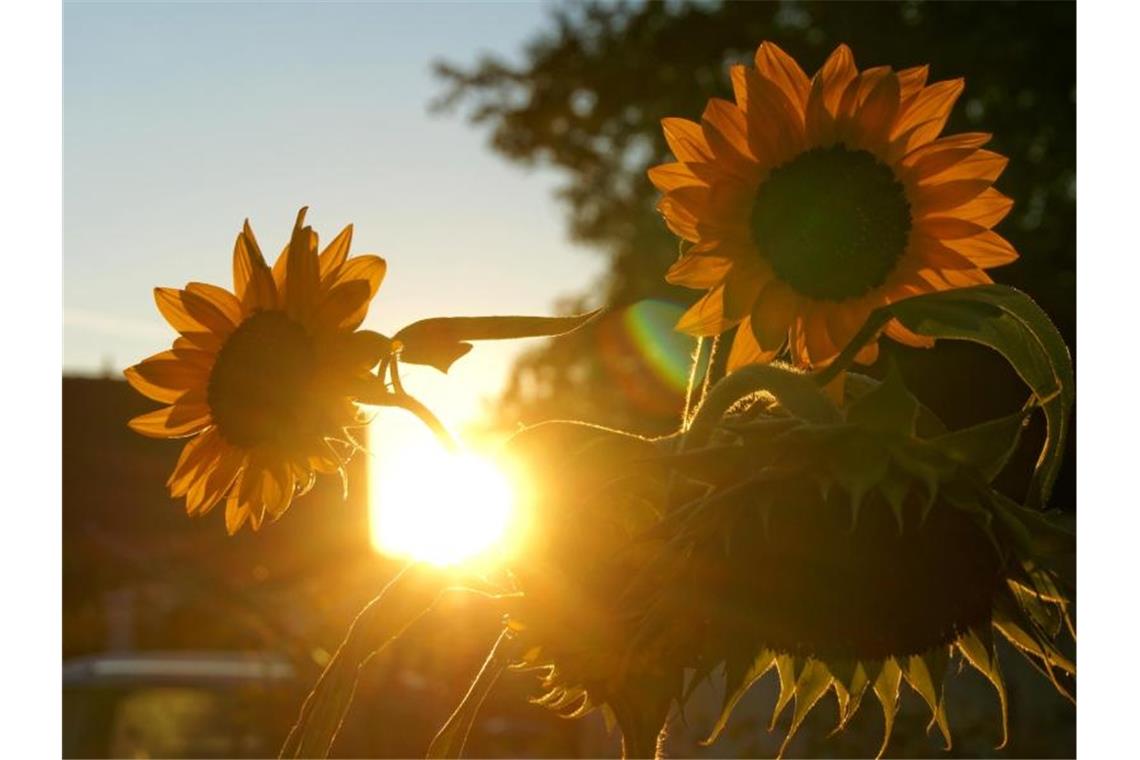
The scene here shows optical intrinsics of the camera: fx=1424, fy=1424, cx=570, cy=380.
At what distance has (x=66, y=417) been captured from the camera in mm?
8625

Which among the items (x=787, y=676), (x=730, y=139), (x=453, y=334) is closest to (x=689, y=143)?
(x=730, y=139)

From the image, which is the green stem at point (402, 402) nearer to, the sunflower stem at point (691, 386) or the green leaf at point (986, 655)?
the sunflower stem at point (691, 386)

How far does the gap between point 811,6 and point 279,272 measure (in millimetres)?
7379

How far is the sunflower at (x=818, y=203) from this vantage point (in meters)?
0.90

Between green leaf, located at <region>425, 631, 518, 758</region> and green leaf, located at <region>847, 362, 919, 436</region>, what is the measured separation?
211 millimetres

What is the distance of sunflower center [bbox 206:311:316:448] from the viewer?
0.85 meters

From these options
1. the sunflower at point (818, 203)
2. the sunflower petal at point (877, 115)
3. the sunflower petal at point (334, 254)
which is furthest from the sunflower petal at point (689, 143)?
the sunflower petal at point (334, 254)

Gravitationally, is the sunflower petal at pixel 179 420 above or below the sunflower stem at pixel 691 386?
below

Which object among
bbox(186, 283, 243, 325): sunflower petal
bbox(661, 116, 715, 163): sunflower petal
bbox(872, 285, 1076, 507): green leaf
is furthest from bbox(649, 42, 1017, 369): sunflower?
bbox(186, 283, 243, 325): sunflower petal

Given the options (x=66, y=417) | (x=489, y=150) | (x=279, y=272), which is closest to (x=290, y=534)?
(x=66, y=417)

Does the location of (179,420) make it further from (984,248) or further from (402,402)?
(984,248)

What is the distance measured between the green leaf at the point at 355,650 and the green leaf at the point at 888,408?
221mm

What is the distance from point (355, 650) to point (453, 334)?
18 cm

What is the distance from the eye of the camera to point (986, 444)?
0.65 meters
